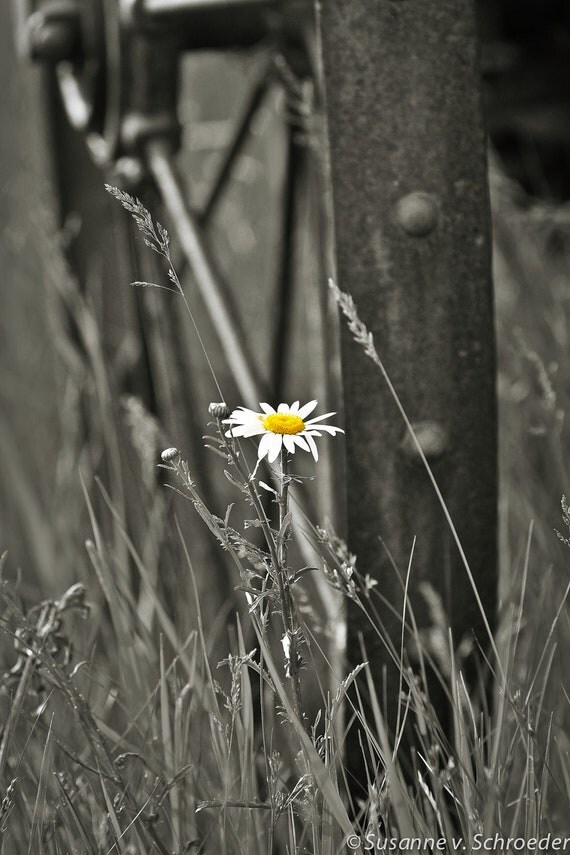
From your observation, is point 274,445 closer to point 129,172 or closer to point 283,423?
point 283,423

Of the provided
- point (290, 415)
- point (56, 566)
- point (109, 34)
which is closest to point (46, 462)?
point (56, 566)

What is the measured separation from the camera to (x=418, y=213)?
0.87 m

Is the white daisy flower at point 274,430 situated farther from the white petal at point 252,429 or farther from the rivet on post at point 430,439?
the rivet on post at point 430,439

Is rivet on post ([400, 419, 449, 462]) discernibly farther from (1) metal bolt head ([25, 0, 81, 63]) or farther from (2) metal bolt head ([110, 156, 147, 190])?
(1) metal bolt head ([25, 0, 81, 63])

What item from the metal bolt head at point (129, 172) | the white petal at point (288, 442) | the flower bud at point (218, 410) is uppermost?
the metal bolt head at point (129, 172)

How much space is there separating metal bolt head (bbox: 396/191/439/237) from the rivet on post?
0.17 metres

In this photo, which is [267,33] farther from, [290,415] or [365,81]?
[290,415]

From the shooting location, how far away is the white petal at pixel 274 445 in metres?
0.65

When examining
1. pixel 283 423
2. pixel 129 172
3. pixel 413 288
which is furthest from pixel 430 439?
pixel 129 172

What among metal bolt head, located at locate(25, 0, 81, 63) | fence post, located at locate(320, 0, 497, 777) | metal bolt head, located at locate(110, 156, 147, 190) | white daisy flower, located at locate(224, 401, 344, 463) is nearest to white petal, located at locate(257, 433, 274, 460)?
white daisy flower, located at locate(224, 401, 344, 463)

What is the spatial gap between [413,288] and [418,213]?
0.22ft

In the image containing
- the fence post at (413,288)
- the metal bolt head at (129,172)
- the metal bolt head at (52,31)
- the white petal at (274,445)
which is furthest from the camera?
the metal bolt head at (52,31)

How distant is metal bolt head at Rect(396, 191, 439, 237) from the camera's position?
875 millimetres

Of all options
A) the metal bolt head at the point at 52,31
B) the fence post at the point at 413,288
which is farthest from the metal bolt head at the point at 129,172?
the fence post at the point at 413,288
